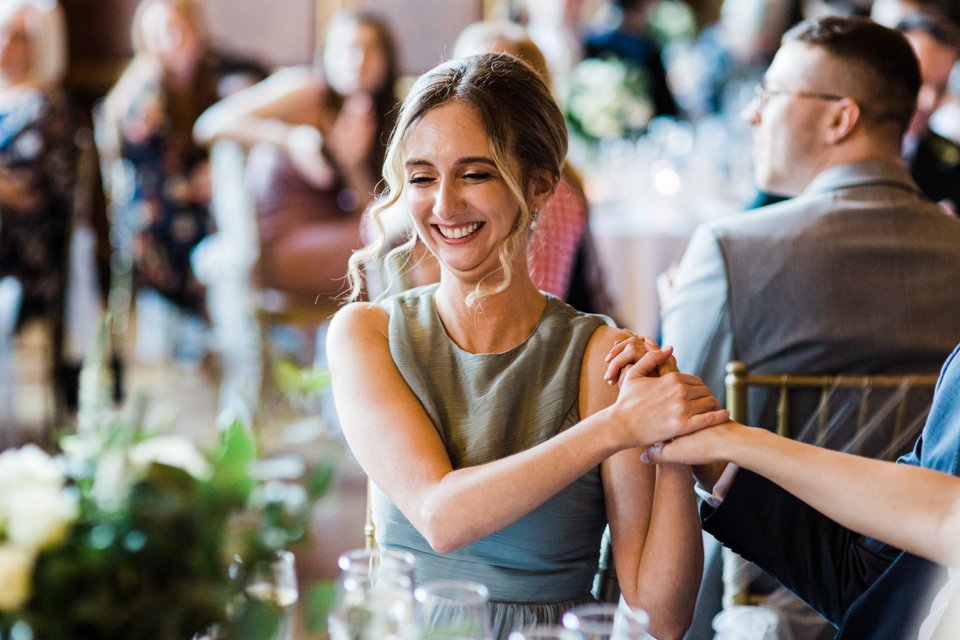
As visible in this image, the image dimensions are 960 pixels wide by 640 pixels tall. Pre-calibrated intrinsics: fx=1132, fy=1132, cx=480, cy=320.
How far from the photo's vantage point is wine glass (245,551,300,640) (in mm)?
906

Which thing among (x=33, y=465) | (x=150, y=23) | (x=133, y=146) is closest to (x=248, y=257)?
(x=133, y=146)

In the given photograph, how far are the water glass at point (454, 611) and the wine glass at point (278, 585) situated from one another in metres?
0.12

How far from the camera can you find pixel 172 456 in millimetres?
932

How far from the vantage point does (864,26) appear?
217cm

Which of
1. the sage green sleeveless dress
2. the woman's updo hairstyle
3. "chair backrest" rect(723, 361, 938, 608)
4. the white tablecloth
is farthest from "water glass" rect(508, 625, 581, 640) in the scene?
the white tablecloth

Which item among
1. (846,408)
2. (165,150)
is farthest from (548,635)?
(165,150)

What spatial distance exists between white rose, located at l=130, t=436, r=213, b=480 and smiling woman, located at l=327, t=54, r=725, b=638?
1.71ft

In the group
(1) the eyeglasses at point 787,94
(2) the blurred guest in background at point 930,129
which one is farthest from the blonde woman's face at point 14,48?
(1) the eyeglasses at point 787,94

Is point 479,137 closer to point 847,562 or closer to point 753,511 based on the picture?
point 753,511

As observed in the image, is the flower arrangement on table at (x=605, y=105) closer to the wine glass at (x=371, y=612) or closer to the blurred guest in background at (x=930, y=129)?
the blurred guest in background at (x=930, y=129)

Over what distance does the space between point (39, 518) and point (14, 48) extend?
185 inches

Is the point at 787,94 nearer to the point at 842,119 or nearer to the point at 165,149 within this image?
the point at 842,119

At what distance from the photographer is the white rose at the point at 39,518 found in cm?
86

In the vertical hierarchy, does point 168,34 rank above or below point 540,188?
below
